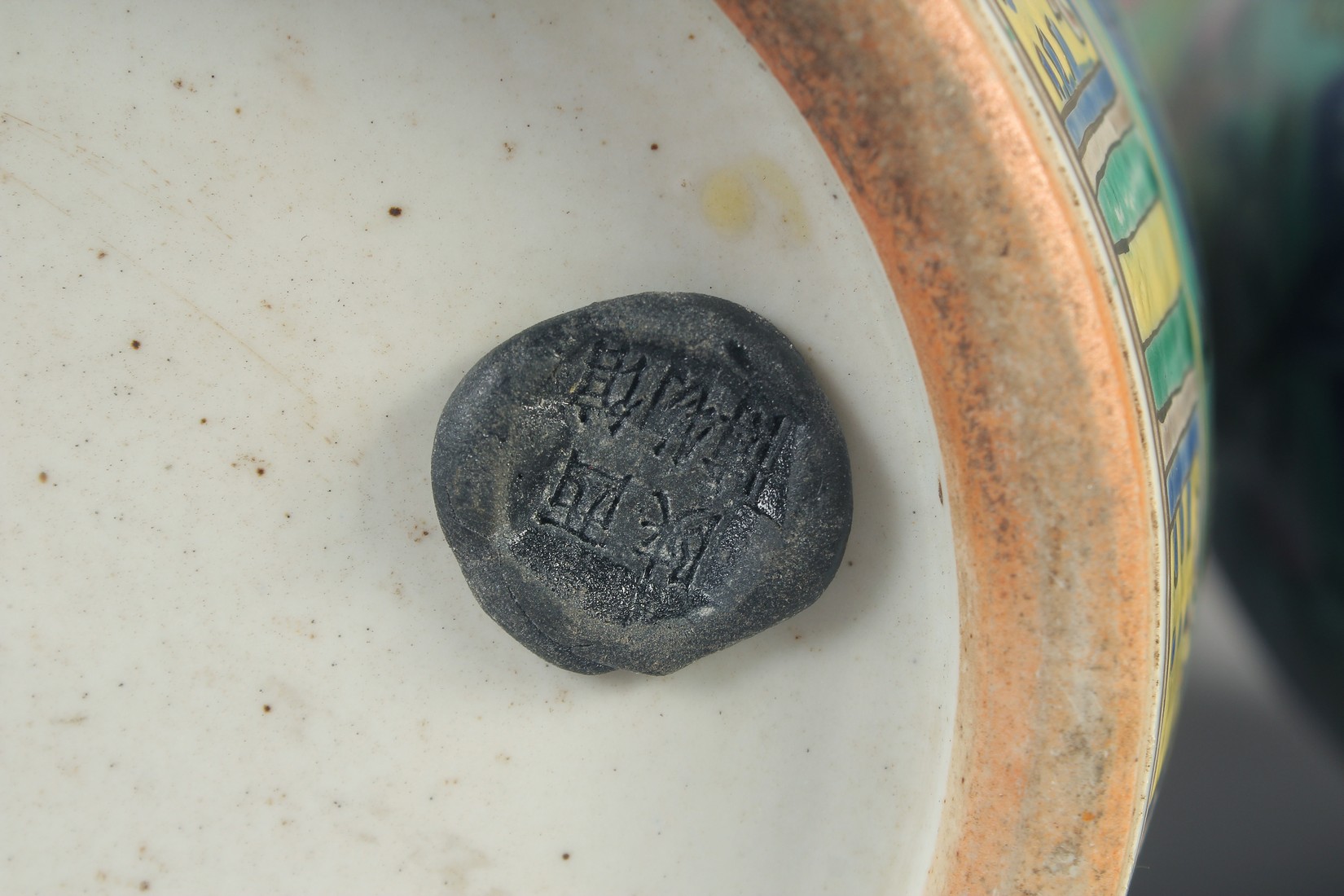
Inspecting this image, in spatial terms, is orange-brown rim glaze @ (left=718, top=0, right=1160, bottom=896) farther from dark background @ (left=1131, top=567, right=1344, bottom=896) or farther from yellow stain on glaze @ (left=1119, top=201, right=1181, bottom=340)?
dark background @ (left=1131, top=567, right=1344, bottom=896)

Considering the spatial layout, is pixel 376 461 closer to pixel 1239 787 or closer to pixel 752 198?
pixel 752 198

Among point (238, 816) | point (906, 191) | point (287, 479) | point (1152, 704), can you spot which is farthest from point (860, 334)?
point (238, 816)

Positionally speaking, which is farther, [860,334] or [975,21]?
[860,334]

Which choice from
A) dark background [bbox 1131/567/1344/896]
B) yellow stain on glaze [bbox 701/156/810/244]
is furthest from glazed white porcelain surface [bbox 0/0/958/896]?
dark background [bbox 1131/567/1344/896]

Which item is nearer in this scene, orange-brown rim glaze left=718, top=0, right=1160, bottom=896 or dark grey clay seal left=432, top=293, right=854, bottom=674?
orange-brown rim glaze left=718, top=0, right=1160, bottom=896

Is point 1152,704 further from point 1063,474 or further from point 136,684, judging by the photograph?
point 136,684

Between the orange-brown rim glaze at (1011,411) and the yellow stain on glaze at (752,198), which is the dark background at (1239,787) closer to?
the orange-brown rim glaze at (1011,411)
